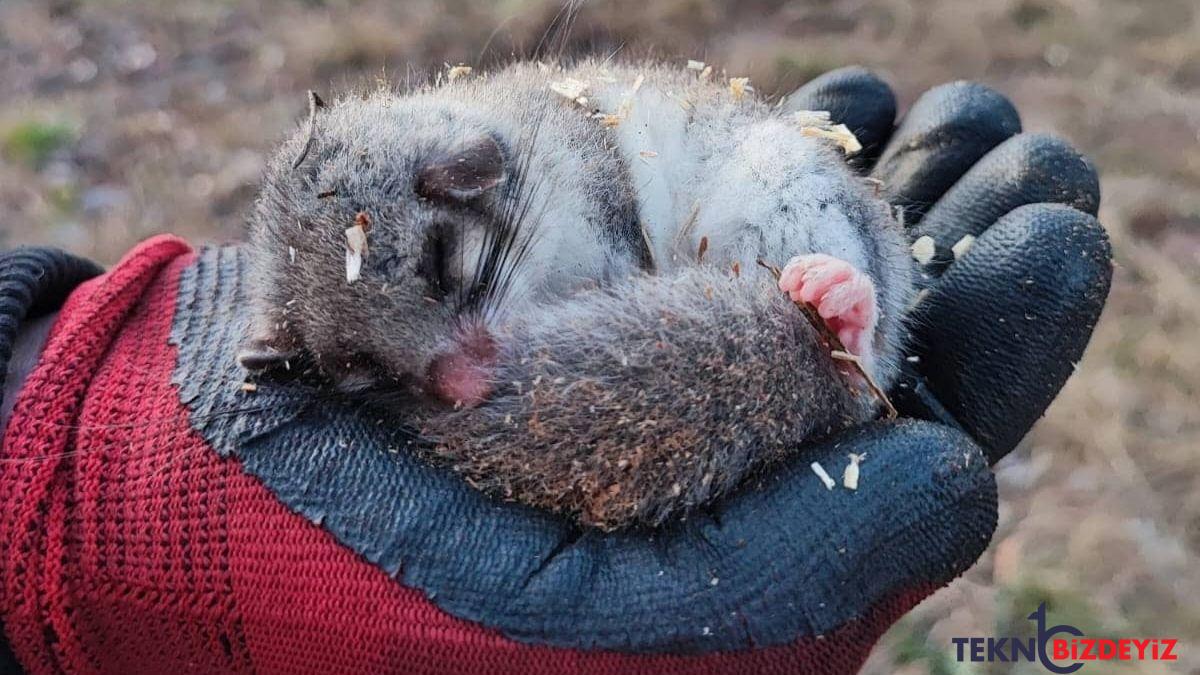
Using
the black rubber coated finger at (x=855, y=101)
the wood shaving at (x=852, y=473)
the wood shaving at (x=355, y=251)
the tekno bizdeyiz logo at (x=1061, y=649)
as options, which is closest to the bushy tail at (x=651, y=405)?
the wood shaving at (x=852, y=473)

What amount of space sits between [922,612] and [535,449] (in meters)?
1.99

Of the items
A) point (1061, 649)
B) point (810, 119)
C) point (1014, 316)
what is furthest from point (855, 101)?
point (1061, 649)

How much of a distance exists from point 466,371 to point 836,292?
72cm

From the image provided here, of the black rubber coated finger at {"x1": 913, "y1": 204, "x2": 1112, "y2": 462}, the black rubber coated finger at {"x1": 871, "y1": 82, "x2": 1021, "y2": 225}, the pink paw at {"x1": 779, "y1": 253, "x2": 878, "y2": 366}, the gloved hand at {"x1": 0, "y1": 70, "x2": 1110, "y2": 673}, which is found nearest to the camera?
the gloved hand at {"x1": 0, "y1": 70, "x2": 1110, "y2": 673}

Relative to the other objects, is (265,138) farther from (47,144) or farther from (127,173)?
(47,144)

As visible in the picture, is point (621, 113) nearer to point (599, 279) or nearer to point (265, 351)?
point (599, 279)

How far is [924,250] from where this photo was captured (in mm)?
2490

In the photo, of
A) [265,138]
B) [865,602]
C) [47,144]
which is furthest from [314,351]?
[47,144]

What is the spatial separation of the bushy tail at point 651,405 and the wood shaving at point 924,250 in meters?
0.63

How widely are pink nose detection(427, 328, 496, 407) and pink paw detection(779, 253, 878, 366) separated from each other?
1.93ft

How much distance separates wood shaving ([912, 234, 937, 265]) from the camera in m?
2.47

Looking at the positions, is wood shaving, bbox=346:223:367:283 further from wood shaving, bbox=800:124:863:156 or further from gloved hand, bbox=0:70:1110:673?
wood shaving, bbox=800:124:863:156

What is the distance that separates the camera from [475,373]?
1976 mm

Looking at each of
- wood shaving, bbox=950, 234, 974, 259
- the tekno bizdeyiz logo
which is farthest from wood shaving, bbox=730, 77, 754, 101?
the tekno bizdeyiz logo
